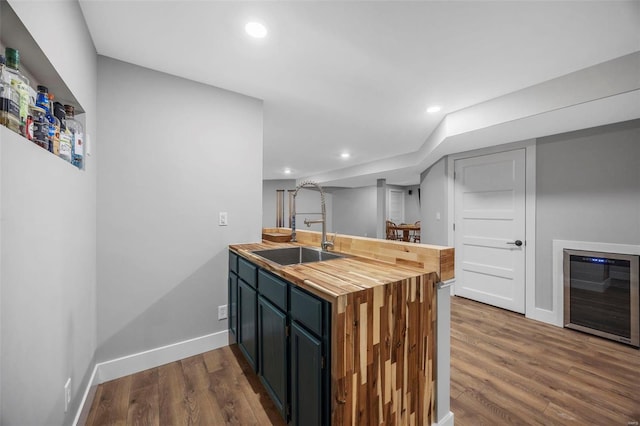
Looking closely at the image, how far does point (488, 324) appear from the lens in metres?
2.81

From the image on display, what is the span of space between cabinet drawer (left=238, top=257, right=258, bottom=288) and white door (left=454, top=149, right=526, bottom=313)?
3129 millimetres

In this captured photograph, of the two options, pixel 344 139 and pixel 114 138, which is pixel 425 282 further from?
pixel 344 139

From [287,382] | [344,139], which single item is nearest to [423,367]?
[287,382]

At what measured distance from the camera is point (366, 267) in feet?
4.90

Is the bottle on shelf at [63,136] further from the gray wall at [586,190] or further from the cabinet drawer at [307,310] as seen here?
the gray wall at [586,190]

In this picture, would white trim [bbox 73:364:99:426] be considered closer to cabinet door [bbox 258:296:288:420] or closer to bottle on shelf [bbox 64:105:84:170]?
cabinet door [bbox 258:296:288:420]

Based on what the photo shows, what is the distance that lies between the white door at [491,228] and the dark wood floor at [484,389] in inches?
34.7

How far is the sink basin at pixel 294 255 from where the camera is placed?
203 cm

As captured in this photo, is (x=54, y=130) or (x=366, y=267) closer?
(x=54, y=130)

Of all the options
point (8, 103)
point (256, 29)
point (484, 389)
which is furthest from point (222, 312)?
point (256, 29)

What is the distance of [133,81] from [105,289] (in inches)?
62.2

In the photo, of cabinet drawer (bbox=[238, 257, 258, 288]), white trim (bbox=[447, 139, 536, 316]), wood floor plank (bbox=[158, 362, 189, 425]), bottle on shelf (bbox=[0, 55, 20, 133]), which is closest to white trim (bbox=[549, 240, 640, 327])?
white trim (bbox=[447, 139, 536, 316])

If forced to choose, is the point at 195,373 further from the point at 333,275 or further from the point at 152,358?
the point at 333,275

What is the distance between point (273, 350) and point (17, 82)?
5.24ft
